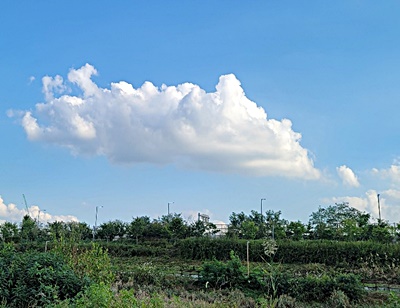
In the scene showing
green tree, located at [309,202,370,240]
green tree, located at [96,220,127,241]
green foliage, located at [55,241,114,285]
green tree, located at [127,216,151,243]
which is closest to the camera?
green foliage, located at [55,241,114,285]

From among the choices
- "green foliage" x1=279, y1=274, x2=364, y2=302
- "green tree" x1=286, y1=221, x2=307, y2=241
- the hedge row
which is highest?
"green tree" x1=286, y1=221, x2=307, y2=241

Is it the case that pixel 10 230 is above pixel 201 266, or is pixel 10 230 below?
above

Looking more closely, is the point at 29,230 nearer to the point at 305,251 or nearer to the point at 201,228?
the point at 201,228

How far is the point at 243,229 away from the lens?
23516 mm

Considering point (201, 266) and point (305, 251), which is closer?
point (201, 266)

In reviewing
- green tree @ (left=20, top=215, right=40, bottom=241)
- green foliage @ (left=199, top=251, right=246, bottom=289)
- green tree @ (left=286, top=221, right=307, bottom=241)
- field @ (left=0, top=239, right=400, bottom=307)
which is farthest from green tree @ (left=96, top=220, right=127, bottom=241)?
green foliage @ (left=199, top=251, right=246, bottom=289)

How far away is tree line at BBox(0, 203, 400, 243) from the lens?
69.5 feet

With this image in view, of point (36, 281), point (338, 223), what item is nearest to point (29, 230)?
point (338, 223)

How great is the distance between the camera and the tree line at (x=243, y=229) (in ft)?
69.5

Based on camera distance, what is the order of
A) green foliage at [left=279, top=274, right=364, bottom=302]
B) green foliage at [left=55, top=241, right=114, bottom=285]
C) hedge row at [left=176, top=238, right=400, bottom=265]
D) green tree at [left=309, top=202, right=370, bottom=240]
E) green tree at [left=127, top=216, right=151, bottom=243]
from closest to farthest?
1. green foliage at [left=55, top=241, right=114, bottom=285]
2. green foliage at [left=279, top=274, right=364, bottom=302]
3. hedge row at [left=176, top=238, right=400, bottom=265]
4. green tree at [left=309, top=202, right=370, bottom=240]
5. green tree at [left=127, top=216, right=151, bottom=243]

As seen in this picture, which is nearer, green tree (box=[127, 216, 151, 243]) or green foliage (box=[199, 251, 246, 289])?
green foliage (box=[199, 251, 246, 289])

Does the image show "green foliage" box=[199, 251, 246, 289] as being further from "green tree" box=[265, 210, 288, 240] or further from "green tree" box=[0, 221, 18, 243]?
"green tree" box=[0, 221, 18, 243]

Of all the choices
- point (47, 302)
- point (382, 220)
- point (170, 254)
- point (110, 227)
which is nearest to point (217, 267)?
point (47, 302)

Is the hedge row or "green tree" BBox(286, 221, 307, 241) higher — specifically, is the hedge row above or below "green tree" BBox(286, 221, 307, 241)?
below
